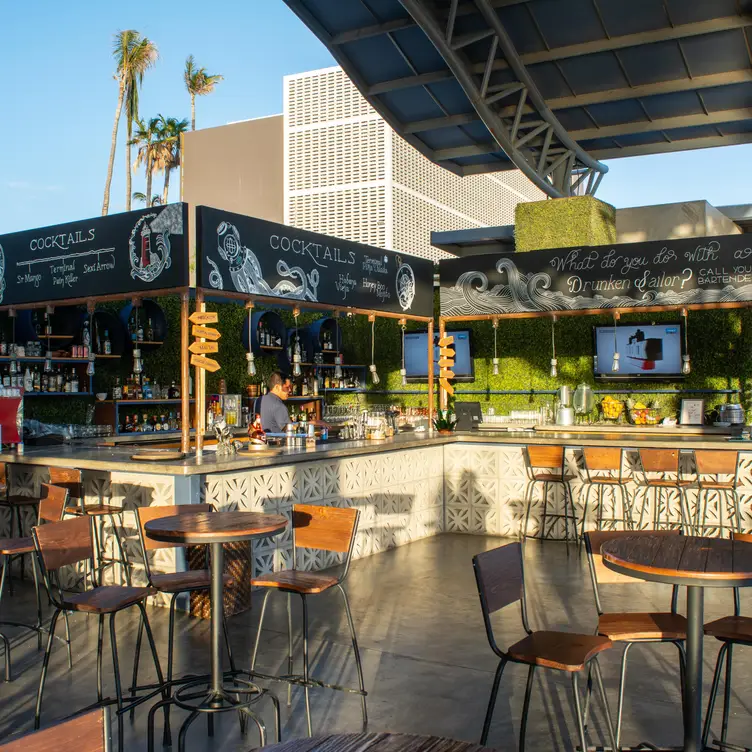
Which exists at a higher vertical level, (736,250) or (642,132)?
(642,132)

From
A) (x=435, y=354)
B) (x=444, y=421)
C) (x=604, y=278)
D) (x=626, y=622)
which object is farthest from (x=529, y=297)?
(x=626, y=622)

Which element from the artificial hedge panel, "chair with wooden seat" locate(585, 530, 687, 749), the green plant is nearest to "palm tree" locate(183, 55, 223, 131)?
the artificial hedge panel

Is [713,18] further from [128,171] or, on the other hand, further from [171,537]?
[128,171]

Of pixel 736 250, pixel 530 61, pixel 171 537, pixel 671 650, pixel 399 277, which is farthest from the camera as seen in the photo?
pixel 530 61

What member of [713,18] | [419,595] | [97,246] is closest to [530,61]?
[713,18]

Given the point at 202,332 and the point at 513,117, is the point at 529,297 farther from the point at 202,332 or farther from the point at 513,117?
the point at 513,117

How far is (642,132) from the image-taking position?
→ 42.5 feet

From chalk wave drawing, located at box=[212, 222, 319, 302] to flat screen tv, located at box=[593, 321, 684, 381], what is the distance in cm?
486

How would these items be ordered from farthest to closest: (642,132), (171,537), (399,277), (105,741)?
(642,132)
(399,277)
(171,537)
(105,741)

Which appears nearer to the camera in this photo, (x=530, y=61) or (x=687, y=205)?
(x=530, y=61)

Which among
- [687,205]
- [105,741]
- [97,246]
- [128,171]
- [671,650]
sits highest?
[128,171]

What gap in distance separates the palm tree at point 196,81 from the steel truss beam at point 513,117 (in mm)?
22518

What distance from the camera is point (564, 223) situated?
41.1 feet

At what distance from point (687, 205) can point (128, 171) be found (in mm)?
21993
